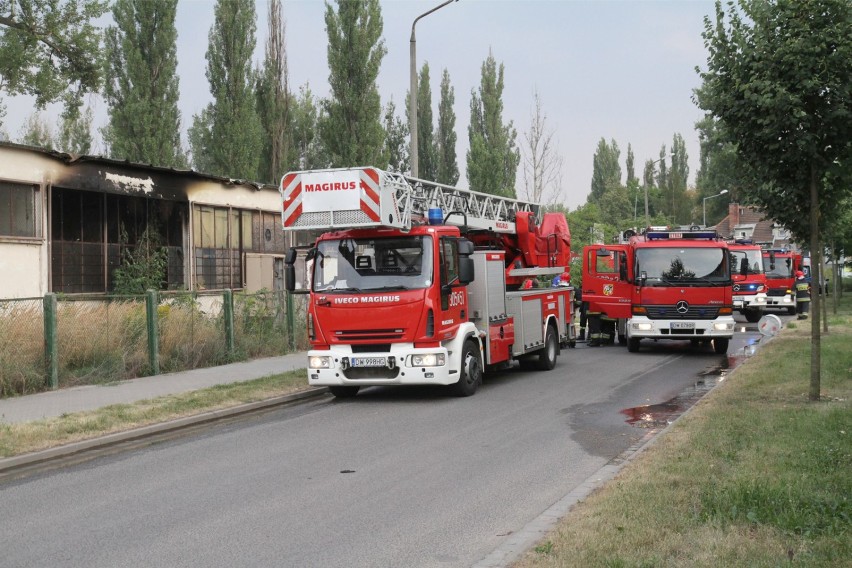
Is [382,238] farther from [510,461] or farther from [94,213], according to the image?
[94,213]

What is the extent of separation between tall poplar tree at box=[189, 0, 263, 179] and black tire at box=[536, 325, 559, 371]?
825 inches

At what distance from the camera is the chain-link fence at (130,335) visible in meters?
14.1

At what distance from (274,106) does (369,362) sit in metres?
29.1

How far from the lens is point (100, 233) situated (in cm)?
2122

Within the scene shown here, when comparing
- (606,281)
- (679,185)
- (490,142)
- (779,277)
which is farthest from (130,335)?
(679,185)

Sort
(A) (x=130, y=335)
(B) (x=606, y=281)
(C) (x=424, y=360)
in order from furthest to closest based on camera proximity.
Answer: (B) (x=606, y=281) < (A) (x=130, y=335) < (C) (x=424, y=360)

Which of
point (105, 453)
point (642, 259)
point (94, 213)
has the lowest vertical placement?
point (105, 453)

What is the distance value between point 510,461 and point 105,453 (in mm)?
4506

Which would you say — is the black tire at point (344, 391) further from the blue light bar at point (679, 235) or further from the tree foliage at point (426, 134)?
the tree foliage at point (426, 134)

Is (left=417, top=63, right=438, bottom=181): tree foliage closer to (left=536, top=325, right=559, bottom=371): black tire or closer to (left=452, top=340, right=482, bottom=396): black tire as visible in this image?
(left=536, top=325, right=559, bottom=371): black tire

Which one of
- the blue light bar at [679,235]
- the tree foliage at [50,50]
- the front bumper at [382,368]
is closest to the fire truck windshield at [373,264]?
the front bumper at [382,368]

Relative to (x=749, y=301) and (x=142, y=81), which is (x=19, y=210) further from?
(x=749, y=301)

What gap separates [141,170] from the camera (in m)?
22.3

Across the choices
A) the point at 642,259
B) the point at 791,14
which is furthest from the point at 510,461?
the point at 642,259
